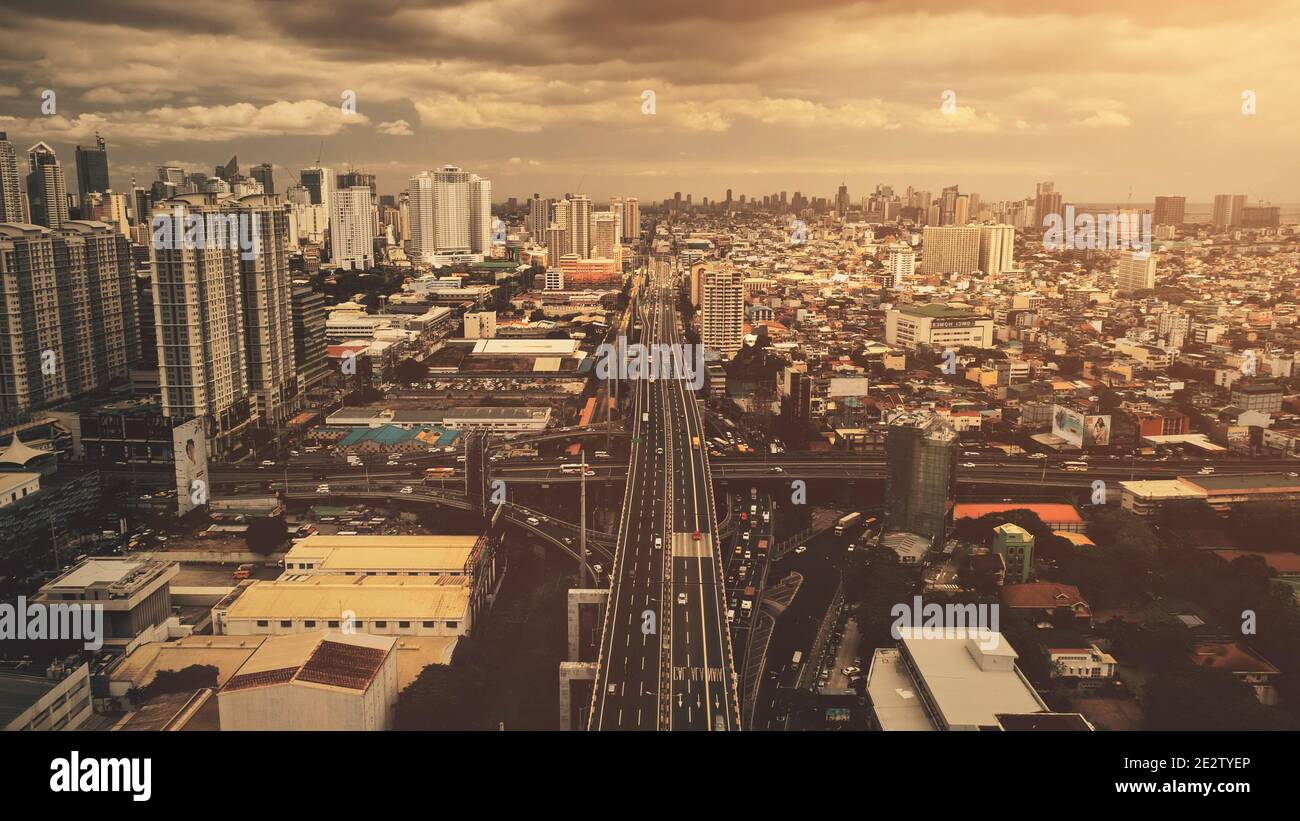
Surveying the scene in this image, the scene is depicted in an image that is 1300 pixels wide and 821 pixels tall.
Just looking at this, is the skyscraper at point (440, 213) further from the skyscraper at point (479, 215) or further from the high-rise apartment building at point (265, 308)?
the high-rise apartment building at point (265, 308)

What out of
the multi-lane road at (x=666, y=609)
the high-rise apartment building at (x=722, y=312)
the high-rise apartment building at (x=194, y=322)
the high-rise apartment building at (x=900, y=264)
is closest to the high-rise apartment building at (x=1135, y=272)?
the high-rise apartment building at (x=900, y=264)

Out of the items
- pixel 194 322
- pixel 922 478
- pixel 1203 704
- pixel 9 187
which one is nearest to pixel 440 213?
pixel 9 187

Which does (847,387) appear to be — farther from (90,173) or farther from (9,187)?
(9,187)

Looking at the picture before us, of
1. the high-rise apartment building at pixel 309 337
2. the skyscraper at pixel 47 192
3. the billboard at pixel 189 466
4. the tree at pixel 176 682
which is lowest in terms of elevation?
the tree at pixel 176 682

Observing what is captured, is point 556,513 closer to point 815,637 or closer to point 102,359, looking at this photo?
point 815,637
